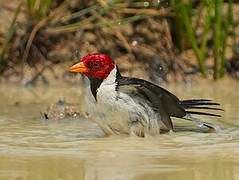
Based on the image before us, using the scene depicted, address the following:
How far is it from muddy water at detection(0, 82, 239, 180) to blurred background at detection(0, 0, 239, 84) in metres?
0.74

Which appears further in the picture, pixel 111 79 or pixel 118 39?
pixel 118 39

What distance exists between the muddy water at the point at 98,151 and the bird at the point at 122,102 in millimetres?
78

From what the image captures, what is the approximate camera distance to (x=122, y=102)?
5004mm

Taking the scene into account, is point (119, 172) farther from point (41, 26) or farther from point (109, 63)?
point (41, 26)

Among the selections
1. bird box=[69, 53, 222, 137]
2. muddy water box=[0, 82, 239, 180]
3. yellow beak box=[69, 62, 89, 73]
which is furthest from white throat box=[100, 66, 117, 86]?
muddy water box=[0, 82, 239, 180]

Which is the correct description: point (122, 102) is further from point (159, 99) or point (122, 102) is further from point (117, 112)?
point (159, 99)

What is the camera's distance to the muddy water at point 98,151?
160 inches

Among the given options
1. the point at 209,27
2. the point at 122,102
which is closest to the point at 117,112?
the point at 122,102

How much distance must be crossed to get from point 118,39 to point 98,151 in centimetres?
267

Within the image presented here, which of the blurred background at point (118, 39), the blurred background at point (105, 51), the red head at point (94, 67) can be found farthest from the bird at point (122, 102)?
the blurred background at point (118, 39)

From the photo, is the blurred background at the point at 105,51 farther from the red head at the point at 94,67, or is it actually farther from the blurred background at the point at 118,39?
the red head at the point at 94,67

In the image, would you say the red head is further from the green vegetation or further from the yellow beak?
the green vegetation

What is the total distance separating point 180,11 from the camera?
672 cm

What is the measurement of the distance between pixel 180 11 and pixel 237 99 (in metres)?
0.80
